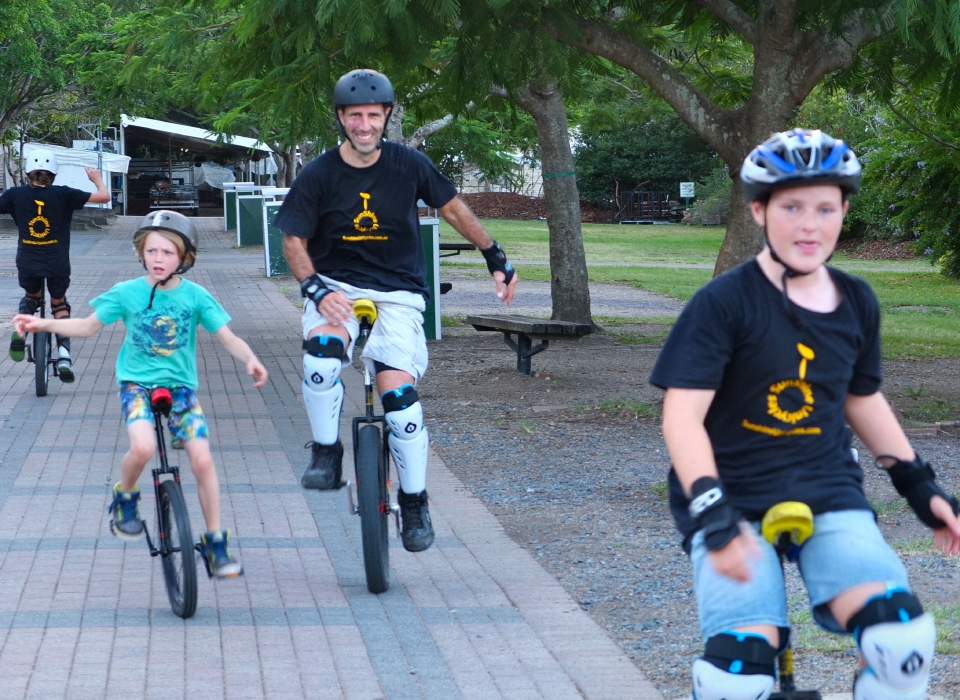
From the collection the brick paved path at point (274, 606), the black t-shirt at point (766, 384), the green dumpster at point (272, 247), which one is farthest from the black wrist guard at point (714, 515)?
the green dumpster at point (272, 247)

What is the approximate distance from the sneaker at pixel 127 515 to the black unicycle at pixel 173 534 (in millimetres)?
43

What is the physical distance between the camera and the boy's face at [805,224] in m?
2.95

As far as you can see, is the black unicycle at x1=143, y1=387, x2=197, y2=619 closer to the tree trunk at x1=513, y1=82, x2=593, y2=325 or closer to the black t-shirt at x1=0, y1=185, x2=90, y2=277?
the black t-shirt at x1=0, y1=185, x2=90, y2=277

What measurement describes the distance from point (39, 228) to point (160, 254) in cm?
556

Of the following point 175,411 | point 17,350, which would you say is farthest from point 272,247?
point 175,411

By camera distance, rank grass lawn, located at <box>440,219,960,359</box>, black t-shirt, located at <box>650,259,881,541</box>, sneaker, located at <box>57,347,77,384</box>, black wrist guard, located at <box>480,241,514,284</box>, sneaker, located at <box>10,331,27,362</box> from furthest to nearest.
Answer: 1. grass lawn, located at <box>440,219,960,359</box>
2. sneaker, located at <box>57,347,77,384</box>
3. sneaker, located at <box>10,331,27,362</box>
4. black wrist guard, located at <box>480,241,514,284</box>
5. black t-shirt, located at <box>650,259,881,541</box>

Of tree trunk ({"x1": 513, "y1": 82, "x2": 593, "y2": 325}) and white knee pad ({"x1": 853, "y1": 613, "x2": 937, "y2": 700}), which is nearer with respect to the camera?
white knee pad ({"x1": 853, "y1": 613, "x2": 937, "y2": 700})

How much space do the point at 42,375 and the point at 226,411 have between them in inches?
61.2

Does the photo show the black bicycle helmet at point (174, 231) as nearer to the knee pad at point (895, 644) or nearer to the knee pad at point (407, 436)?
the knee pad at point (407, 436)

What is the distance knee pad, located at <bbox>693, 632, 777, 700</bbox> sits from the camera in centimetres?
277

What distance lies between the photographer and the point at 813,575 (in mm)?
2904

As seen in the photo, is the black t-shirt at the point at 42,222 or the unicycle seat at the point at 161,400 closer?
the unicycle seat at the point at 161,400

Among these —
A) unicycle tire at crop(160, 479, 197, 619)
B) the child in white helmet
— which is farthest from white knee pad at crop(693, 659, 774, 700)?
the child in white helmet

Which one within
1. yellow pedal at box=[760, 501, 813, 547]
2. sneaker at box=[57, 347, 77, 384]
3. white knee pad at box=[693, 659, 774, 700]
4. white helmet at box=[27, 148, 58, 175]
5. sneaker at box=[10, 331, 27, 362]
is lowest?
sneaker at box=[57, 347, 77, 384]
